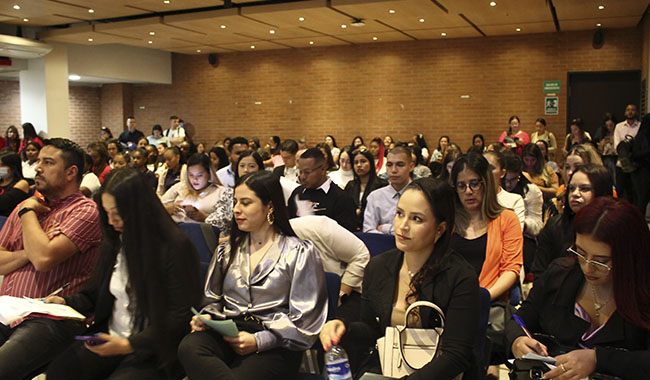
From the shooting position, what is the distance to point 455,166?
3641 millimetres

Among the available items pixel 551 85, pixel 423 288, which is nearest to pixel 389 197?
pixel 423 288

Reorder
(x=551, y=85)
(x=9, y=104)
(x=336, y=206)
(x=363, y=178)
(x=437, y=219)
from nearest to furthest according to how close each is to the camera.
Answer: (x=437, y=219), (x=336, y=206), (x=363, y=178), (x=551, y=85), (x=9, y=104)

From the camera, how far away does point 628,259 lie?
2090mm

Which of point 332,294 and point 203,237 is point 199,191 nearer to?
point 203,237

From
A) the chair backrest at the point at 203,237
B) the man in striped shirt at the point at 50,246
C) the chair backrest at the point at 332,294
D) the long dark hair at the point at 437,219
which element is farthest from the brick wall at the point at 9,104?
the long dark hair at the point at 437,219

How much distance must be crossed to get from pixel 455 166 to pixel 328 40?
470 inches

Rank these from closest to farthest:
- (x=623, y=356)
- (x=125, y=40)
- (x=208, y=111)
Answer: (x=623, y=356) → (x=125, y=40) → (x=208, y=111)

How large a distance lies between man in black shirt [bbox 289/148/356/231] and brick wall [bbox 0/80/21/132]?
1523 centimetres

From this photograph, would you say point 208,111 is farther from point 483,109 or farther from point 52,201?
point 52,201

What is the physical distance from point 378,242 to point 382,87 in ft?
40.5

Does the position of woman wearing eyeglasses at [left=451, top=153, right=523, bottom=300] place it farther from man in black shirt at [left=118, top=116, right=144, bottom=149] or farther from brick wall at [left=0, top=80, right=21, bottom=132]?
brick wall at [left=0, top=80, right=21, bottom=132]

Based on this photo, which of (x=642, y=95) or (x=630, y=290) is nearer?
(x=630, y=290)

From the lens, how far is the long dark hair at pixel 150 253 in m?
2.53

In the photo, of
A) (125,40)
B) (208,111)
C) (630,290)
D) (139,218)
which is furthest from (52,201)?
(208,111)
